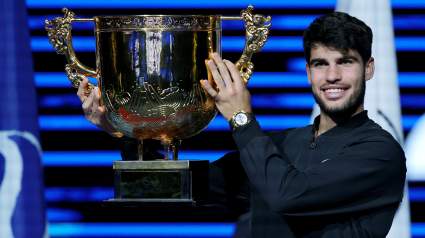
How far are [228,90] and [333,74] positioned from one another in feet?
1.05

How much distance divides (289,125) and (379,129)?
3.73 ft

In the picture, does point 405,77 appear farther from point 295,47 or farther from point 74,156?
point 74,156

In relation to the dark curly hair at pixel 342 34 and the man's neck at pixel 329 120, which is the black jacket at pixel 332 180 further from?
the dark curly hair at pixel 342 34

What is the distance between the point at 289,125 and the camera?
2859 mm

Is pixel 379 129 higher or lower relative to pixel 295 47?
lower

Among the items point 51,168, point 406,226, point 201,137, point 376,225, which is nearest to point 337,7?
point 201,137

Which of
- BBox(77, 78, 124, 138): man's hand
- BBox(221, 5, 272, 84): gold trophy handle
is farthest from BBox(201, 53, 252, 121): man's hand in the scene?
BBox(77, 78, 124, 138): man's hand

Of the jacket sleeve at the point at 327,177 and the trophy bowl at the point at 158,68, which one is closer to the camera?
the jacket sleeve at the point at 327,177

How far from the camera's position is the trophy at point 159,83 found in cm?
168

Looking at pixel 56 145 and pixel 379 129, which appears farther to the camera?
pixel 56 145

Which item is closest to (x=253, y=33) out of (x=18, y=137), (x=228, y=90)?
(x=228, y=90)

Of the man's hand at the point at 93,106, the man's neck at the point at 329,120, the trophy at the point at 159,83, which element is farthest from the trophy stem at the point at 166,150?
the man's neck at the point at 329,120

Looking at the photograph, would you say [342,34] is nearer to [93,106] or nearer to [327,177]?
[327,177]

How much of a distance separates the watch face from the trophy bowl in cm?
14
